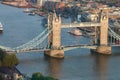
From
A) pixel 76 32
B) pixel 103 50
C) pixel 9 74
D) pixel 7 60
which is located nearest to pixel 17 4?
pixel 76 32

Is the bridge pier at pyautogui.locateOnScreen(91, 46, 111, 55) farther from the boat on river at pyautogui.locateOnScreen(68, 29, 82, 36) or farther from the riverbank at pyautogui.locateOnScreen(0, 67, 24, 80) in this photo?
the riverbank at pyautogui.locateOnScreen(0, 67, 24, 80)

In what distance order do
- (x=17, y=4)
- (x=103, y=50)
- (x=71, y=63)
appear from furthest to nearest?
(x=17, y=4), (x=103, y=50), (x=71, y=63)

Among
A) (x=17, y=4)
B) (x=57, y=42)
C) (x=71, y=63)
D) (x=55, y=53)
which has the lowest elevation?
(x=71, y=63)

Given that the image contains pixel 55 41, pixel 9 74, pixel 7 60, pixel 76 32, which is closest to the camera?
pixel 9 74

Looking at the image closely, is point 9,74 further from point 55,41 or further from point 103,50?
point 103,50

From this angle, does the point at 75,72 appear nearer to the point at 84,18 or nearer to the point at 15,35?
the point at 15,35

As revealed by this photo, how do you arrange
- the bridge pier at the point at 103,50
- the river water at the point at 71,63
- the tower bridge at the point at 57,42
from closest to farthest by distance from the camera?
the river water at the point at 71,63 → the tower bridge at the point at 57,42 → the bridge pier at the point at 103,50

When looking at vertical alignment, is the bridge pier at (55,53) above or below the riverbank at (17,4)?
below

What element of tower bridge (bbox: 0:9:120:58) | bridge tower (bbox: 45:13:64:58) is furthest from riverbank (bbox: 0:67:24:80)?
bridge tower (bbox: 45:13:64:58)

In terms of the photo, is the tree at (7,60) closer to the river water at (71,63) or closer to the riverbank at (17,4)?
the river water at (71,63)

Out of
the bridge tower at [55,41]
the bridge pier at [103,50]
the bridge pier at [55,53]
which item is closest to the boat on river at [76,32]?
the bridge pier at [103,50]

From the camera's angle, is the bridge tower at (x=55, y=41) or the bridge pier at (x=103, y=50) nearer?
the bridge tower at (x=55, y=41)
